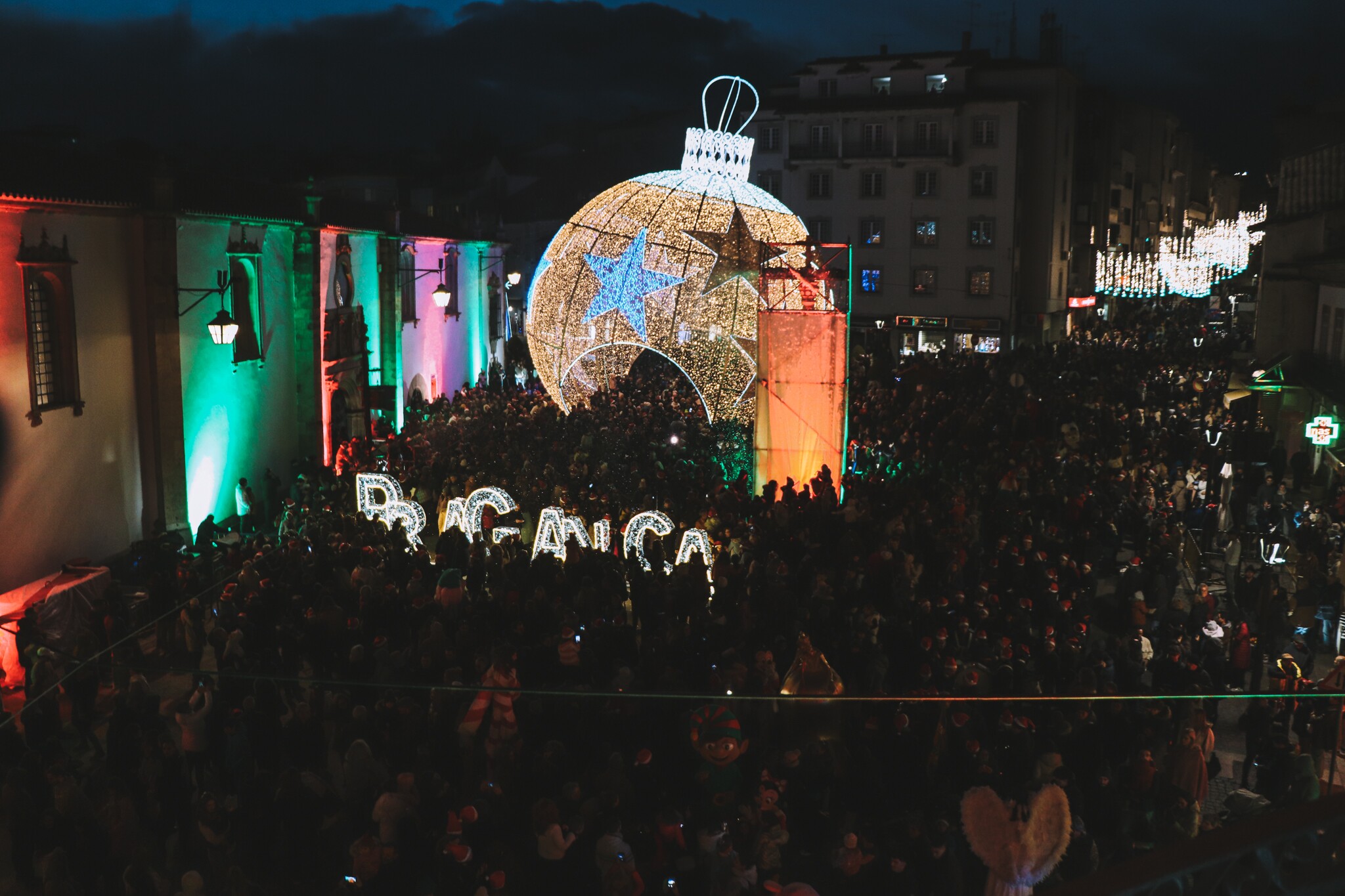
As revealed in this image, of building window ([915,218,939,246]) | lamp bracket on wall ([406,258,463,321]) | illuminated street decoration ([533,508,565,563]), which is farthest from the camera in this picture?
building window ([915,218,939,246])

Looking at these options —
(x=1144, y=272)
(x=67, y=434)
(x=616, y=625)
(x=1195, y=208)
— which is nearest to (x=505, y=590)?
(x=616, y=625)

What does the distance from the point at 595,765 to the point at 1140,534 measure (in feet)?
27.6

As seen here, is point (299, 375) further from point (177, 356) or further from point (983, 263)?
point (983, 263)

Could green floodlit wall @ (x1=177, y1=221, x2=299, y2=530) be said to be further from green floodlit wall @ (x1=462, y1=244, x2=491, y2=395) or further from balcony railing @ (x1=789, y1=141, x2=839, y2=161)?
balcony railing @ (x1=789, y1=141, x2=839, y2=161)

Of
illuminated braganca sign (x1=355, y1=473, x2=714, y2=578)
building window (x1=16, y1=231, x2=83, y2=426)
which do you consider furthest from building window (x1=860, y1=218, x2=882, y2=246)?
building window (x1=16, y1=231, x2=83, y2=426)

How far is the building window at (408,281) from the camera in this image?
89.1 feet

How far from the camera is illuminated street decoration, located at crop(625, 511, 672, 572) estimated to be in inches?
507

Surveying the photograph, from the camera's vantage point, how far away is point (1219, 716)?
10578mm

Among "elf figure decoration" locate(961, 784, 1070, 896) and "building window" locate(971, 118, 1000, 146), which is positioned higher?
"building window" locate(971, 118, 1000, 146)

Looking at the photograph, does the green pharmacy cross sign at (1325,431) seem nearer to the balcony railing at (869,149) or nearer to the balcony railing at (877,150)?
the balcony railing at (877,150)

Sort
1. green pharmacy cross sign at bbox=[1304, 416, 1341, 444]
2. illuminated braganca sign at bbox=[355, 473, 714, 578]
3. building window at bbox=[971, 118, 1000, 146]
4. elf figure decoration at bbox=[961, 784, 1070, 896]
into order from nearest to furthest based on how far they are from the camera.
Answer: elf figure decoration at bbox=[961, 784, 1070, 896] → illuminated braganca sign at bbox=[355, 473, 714, 578] → green pharmacy cross sign at bbox=[1304, 416, 1341, 444] → building window at bbox=[971, 118, 1000, 146]

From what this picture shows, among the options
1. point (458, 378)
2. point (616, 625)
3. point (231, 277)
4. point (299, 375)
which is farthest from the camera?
point (458, 378)

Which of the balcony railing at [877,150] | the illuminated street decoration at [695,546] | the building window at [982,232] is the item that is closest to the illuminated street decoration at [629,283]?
the illuminated street decoration at [695,546]

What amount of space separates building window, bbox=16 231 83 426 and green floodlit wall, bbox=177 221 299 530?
240 cm
